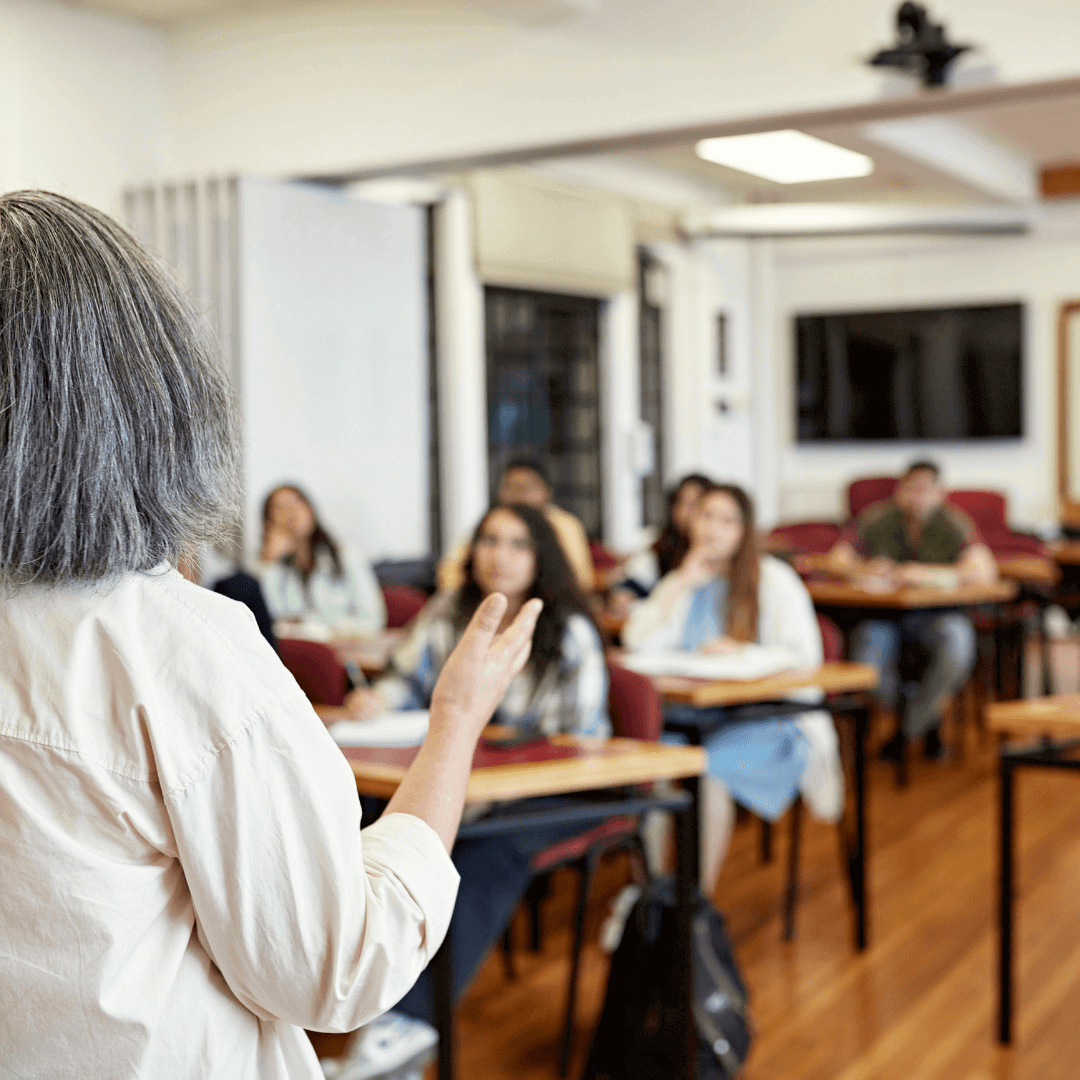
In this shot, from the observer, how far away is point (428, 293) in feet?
26.0

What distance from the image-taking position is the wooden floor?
3.22 m

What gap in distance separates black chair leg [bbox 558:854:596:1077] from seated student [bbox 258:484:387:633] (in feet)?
9.62

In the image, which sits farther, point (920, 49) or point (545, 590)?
point (920, 49)

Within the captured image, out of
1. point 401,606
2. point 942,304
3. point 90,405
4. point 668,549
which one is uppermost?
point 942,304

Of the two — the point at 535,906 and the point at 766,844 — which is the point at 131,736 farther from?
the point at 766,844

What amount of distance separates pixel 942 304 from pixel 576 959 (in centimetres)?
904

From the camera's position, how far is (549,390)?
9086 mm

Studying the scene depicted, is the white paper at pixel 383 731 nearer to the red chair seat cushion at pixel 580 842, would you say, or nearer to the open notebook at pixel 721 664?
the red chair seat cushion at pixel 580 842

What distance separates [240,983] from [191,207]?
6.16 metres

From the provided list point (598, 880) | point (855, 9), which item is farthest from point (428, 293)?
point (598, 880)

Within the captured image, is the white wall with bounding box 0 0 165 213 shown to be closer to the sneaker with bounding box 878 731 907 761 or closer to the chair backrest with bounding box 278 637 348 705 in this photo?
the chair backrest with bounding box 278 637 348 705

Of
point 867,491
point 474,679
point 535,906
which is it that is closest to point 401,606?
point 535,906

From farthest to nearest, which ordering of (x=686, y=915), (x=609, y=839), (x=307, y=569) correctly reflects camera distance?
(x=307, y=569), (x=609, y=839), (x=686, y=915)

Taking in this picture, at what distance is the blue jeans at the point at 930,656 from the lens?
651 centimetres
